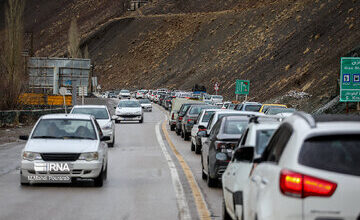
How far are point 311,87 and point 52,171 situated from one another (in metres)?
48.5

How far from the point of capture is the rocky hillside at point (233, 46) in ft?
218

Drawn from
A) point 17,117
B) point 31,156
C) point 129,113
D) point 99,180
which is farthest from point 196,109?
point 31,156

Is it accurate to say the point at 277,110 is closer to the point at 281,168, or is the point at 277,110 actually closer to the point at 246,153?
the point at 246,153

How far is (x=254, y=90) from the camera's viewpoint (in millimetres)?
78000

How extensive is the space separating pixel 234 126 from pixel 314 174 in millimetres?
10135

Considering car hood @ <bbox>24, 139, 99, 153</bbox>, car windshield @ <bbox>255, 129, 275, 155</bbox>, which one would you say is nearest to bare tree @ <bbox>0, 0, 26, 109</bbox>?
car hood @ <bbox>24, 139, 99, 153</bbox>

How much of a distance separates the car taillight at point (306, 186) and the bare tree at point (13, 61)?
3820 cm

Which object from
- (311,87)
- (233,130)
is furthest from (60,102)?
(233,130)

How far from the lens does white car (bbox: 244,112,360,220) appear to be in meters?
5.36

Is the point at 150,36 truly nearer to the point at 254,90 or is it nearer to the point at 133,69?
the point at 133,69

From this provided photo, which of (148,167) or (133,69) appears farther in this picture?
(133,69)

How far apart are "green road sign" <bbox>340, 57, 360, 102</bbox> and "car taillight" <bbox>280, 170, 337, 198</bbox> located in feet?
77.0

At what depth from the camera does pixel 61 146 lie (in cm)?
1439

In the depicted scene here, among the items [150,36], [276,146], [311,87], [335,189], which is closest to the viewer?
[335,189]
